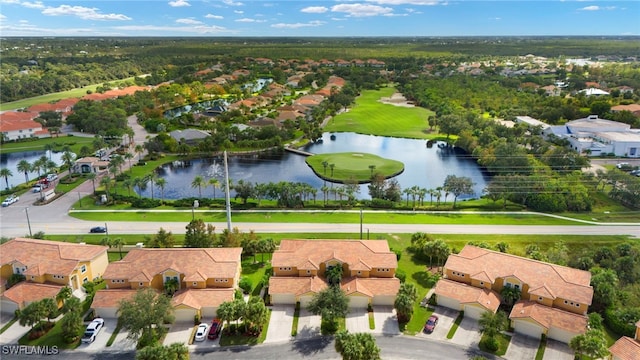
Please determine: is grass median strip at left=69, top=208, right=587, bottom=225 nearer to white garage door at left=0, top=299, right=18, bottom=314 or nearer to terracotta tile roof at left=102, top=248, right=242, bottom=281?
terracotta tile roof at left=102, top=248, right=242, bottom=281

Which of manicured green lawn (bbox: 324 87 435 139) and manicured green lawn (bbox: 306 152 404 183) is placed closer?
manicured green lawn (bbox: 306 152 404 183)

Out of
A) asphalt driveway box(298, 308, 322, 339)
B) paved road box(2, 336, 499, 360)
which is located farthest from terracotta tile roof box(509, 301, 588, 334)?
asphalt driveway box(298, 308, 322, 339)

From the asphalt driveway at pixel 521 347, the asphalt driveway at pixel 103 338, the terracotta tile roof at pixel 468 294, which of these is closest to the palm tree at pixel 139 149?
the asphalt driveway at pixel 103 338

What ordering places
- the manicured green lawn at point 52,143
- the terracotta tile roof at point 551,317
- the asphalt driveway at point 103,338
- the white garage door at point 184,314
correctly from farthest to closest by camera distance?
1. the manicured green lawn at point 52,143
2. the white garage door at point 184,314
3. the terracotta tile roof at point 551,317
4. the asphalt driveway at point 103,338

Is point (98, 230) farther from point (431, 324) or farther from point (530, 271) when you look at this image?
point (530, 271)

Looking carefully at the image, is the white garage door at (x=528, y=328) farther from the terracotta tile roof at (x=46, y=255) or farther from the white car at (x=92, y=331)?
the terracotta tile roof at (x=46, y=255)

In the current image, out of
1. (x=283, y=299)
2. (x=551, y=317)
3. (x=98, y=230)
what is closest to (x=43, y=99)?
(x=98, y=230)
